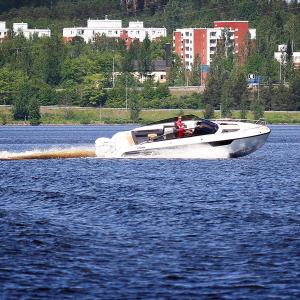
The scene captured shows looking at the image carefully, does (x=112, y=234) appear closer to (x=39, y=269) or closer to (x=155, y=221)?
(x=155, y=221)

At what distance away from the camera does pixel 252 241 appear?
4325 cm

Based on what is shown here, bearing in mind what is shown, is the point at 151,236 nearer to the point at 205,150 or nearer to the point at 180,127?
the point at 180,127

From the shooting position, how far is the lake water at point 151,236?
35.6 metres

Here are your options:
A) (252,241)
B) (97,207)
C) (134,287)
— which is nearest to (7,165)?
(97,207)

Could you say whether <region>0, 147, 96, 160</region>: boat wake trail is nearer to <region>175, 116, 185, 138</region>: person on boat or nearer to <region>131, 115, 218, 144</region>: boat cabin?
<region>131, 115, 218, 144</region>: boat cabin

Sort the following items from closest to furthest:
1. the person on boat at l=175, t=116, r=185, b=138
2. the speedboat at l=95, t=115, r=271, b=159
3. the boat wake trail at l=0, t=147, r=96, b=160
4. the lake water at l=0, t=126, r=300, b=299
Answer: the lake water at l=0, t=126, r=300, b=299 < the speedboat at l=95, t=115, r=271, b=159 < the person on boat at l=175, t=116, r=185, b=138 < the boat wake trail at l=0, t=147, r=96, b=160

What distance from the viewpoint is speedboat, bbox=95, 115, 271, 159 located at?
278ft

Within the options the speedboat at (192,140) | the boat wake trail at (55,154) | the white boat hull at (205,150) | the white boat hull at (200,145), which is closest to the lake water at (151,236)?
the speedboat at (192,140)

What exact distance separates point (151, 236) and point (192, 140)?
132ft

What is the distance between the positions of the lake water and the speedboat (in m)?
8.21

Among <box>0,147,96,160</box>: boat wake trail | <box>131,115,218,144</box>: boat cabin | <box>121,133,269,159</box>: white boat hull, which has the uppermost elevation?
<box>131,115,218,144</box>: boat cabin

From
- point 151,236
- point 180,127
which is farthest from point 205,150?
point 151,236

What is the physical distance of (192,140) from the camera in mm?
84875

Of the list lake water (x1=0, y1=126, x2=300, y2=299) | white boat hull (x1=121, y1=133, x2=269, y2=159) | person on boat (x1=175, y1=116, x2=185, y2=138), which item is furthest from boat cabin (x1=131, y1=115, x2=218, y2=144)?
lake water (x1=0, y1=126, x2=300, y2=299)
